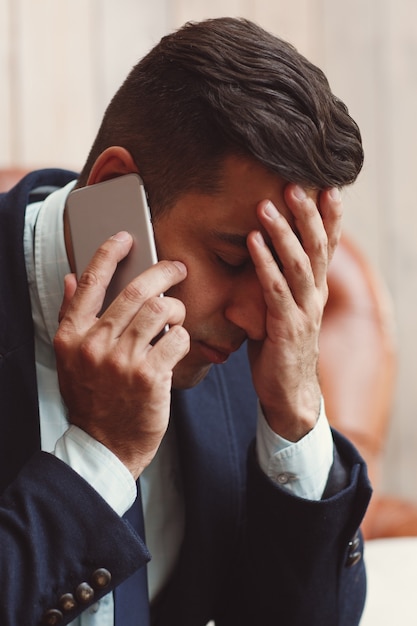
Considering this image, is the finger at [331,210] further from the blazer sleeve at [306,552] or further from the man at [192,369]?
the blazer sleeve at [306,552]

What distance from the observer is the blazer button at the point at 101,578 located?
812mm

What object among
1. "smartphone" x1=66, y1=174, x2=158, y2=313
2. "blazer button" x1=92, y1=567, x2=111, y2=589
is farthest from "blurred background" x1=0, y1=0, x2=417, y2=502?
"blazer button" x1=92, y1=567, x2=111, y2=589

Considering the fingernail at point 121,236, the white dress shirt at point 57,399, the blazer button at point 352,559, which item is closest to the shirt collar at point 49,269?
the white dress shirt at point 57,399

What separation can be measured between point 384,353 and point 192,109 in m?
0.91

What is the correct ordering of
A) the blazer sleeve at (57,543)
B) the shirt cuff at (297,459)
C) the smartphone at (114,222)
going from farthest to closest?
the shirt cuff at (297,459) < the smartphone at (114,222) < the blazer sleeve at (57,543)

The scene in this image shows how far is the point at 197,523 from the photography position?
3.47ft

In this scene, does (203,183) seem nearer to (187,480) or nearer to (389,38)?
(187,480)

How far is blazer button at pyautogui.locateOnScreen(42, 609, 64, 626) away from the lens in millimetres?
802

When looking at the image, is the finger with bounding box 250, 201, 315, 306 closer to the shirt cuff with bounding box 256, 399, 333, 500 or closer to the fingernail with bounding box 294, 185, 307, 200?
the fingernail with bounding box 294, 185, 307, 200

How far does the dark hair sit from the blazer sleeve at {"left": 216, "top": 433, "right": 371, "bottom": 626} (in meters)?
0.34

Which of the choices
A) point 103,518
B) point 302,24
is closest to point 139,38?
point 302,24

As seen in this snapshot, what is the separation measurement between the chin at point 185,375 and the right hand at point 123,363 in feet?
0.39

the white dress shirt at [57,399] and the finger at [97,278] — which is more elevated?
the finger at [97,278]

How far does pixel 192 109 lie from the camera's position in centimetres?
88
